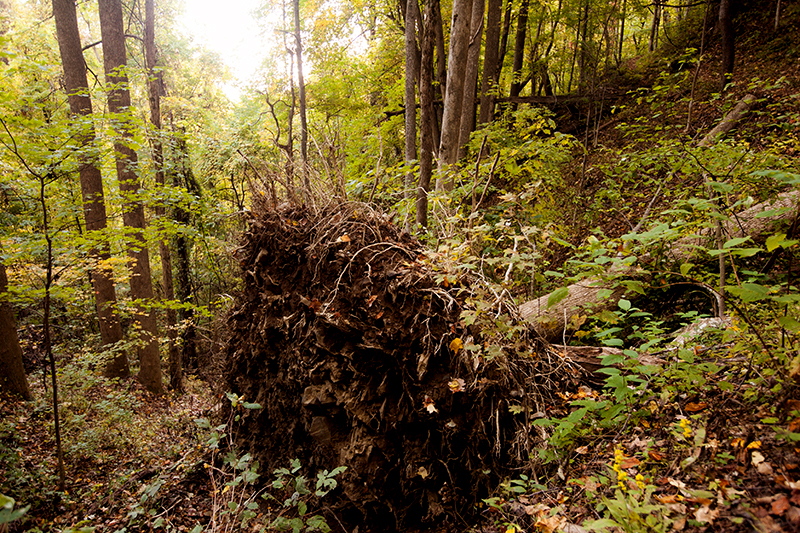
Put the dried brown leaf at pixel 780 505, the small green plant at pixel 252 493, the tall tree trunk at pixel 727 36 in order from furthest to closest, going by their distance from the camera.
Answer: the tall tree trunk at pixel 727 36, the small green plant at pixel 252 493, the dried brown leaf at pixel 780 505

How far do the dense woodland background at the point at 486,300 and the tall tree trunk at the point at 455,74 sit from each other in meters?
0.04

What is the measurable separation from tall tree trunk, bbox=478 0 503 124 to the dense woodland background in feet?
0.31

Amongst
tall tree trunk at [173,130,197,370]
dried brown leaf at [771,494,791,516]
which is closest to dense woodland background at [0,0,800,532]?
dried brown leaf at [771,494,791,516]

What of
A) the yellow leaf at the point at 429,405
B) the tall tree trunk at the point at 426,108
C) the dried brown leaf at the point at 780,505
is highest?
the tall tree trunk at the point at 426,108

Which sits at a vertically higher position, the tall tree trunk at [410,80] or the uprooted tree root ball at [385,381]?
the tall tree trunk at [410,80]

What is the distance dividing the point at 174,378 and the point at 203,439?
6.46m

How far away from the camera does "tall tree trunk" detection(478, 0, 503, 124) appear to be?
9.05m

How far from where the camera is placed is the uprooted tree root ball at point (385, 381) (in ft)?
9.43

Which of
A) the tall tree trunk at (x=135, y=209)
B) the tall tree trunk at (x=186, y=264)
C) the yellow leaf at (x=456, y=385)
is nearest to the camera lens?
the yellow leaf at (x=456, y=385)

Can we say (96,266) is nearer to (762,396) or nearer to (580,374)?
(580,374)

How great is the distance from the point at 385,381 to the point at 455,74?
16.2 feet

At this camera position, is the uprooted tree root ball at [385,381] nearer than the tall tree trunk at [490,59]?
Yes

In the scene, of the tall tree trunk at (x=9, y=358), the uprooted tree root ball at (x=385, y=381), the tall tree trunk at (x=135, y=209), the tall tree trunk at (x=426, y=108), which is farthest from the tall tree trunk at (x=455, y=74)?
the tall tree trunk at (x=9, y=358)

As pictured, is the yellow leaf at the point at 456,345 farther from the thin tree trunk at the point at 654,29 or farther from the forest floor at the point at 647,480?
the thin tree trunk at the point at 654,29
